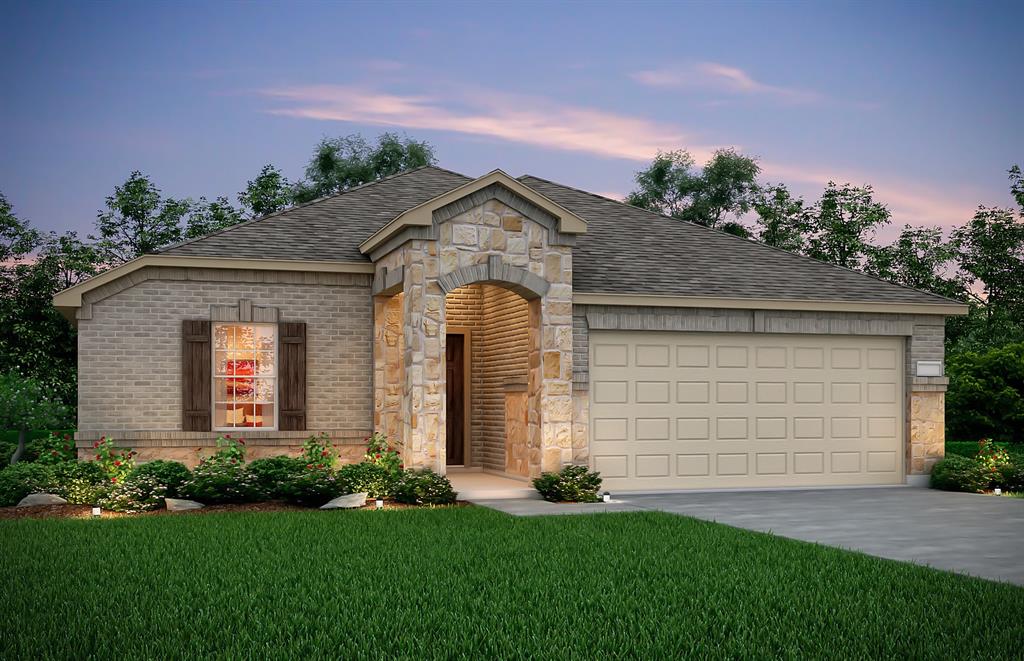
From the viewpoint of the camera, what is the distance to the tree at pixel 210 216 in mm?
29891

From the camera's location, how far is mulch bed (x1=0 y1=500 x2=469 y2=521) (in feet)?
43.3

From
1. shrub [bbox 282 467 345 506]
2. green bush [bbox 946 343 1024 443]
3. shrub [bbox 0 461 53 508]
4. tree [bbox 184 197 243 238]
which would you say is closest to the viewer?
shrub [bbox 282 467 345 506]

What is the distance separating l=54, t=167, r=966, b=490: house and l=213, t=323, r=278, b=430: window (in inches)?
1.3

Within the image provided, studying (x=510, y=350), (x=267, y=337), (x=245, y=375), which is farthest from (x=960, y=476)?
(x=245, y=375)

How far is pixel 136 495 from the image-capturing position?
13.8m

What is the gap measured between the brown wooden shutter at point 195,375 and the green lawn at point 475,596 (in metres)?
4.17

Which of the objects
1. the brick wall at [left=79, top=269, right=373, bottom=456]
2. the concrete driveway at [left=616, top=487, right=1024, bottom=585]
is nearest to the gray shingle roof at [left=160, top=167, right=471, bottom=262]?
the brick wall at [left=79, top=269, right=373, bottom=456]

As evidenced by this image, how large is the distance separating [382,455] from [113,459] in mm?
3936

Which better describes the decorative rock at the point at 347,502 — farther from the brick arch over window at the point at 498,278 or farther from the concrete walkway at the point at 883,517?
the brick arch over window at the point at 498,278

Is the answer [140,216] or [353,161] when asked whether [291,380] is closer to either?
[140,216]

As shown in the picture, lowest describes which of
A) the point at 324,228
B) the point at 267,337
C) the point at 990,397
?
the point at 990,397

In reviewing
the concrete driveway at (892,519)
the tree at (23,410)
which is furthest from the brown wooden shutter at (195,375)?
the concrete driveway at (892,519)

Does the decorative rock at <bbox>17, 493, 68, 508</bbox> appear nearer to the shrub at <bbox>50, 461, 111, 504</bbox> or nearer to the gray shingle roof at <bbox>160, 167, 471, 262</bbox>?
the shrub at <bbox>50, 461, 111, 504</bbox>

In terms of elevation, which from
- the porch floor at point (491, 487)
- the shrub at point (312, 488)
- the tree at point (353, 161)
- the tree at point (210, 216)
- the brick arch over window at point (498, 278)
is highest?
the tree at point (353, 161)
